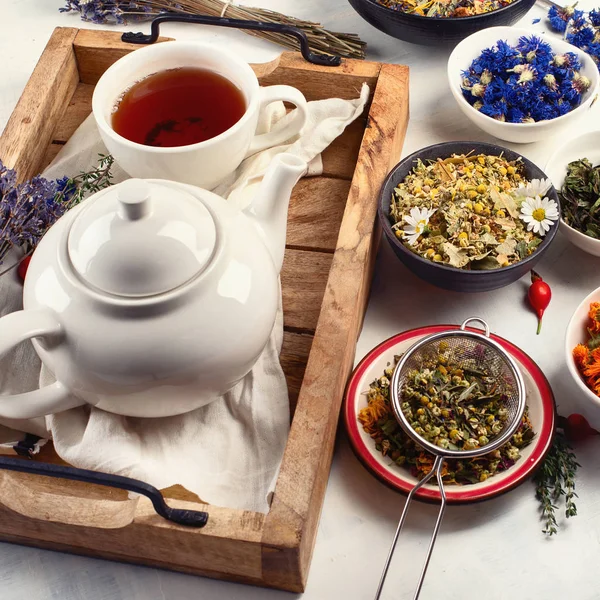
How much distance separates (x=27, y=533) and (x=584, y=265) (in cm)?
96

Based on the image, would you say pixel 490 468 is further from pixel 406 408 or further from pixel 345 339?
pixel 345 339

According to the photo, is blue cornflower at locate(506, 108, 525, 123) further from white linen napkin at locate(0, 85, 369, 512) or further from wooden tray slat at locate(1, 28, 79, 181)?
wooden tray slat at locate(1, 28, 79, 181)

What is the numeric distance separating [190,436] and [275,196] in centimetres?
34

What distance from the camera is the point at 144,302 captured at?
0.92m

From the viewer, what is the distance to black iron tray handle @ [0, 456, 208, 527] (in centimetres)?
90

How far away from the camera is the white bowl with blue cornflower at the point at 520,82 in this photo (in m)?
1.49

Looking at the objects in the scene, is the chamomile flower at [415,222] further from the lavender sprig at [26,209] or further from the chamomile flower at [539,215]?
the lavender sprig at [26,209]

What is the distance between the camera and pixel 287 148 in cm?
142

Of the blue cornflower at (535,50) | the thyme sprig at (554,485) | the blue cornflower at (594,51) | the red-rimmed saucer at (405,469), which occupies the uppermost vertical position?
the blue cornflower at (535,50)

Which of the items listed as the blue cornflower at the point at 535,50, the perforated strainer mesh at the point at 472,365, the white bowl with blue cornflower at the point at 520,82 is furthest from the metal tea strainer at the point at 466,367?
the blue cornflower at the point at 535,50

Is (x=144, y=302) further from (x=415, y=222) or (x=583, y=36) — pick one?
(x=583, y=36)

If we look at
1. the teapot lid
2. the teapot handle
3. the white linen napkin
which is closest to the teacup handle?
the white linen napkin

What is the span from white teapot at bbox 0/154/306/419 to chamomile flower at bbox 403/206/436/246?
1.04ft

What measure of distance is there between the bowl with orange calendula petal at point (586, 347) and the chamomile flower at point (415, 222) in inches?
10.2
